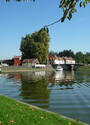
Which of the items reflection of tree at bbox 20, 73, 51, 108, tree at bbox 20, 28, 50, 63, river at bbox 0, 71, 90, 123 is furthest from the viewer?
tree at bbox 20, 28, 50, 63

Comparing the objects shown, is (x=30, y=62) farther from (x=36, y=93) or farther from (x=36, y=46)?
(x=36, y=93)

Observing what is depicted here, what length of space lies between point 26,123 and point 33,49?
282ft

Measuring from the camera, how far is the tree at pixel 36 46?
3595 inches

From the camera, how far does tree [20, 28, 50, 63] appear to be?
300 ft

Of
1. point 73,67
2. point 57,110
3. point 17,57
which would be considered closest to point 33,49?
point 17,57

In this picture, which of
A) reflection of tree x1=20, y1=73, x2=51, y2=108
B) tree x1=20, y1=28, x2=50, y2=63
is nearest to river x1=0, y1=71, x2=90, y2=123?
reflection of tree x1=20, y1=73, x2=51, y2=108

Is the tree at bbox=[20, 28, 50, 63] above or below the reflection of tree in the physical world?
above

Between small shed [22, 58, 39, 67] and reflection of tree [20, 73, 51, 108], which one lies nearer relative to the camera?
reflection of tree [20, 73, 51, 108]

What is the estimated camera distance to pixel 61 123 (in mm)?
7996

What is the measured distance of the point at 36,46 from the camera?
9069 centimetres

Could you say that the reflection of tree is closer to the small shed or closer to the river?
the river

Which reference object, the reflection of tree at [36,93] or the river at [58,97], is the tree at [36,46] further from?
the reflection of tree at [36,93]

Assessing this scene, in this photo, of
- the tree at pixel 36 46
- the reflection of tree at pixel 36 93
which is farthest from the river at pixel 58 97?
the tree at pixel 36 46

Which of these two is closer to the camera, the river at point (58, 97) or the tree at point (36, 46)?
the river at point (58, 97)
